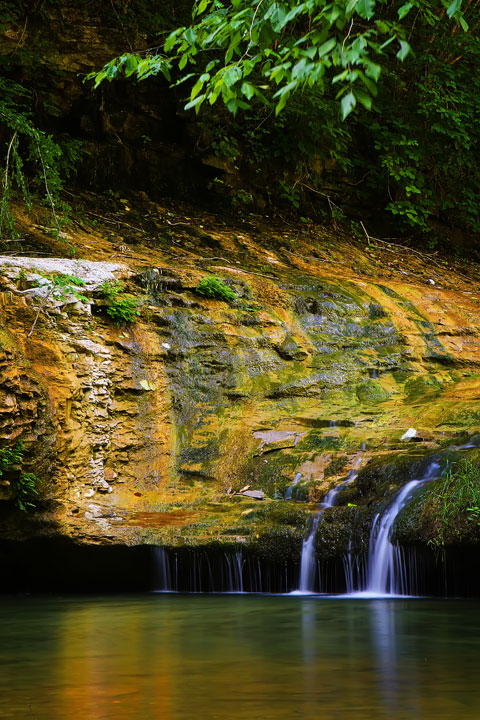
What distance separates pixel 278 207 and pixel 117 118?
11.9 ft

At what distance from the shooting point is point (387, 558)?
695 centimetres

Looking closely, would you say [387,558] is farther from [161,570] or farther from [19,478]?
[19,478]

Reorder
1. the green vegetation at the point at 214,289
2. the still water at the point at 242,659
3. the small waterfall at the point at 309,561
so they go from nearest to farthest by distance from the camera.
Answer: the still water at the point at 242,659
the small waterfall at the point at 309,561
the green vegetation at the point at 214,289

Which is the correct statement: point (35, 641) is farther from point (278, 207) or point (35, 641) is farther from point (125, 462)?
point (278, 207)

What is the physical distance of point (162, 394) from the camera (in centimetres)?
923

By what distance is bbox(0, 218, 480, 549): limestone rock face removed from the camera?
7.71 meters

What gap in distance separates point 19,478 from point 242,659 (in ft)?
12.3

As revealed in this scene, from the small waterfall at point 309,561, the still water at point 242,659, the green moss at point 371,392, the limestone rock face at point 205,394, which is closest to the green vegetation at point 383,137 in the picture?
the limestone rock face at point 205,394

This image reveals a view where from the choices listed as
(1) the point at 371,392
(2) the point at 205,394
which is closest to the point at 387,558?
(1) the point at 371,392

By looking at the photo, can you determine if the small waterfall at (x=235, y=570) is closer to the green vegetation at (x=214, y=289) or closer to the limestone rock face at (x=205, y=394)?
the limestone rock face at (x=205, y=394)

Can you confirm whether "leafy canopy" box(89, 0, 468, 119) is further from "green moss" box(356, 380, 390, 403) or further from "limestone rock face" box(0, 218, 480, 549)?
Answer: "green moss" box(356, 380, 390, 403)

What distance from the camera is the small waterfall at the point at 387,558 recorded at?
6906 mm

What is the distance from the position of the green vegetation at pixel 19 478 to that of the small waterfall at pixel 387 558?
3.52 meters

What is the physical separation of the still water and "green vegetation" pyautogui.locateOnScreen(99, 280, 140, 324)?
367 centimetres
